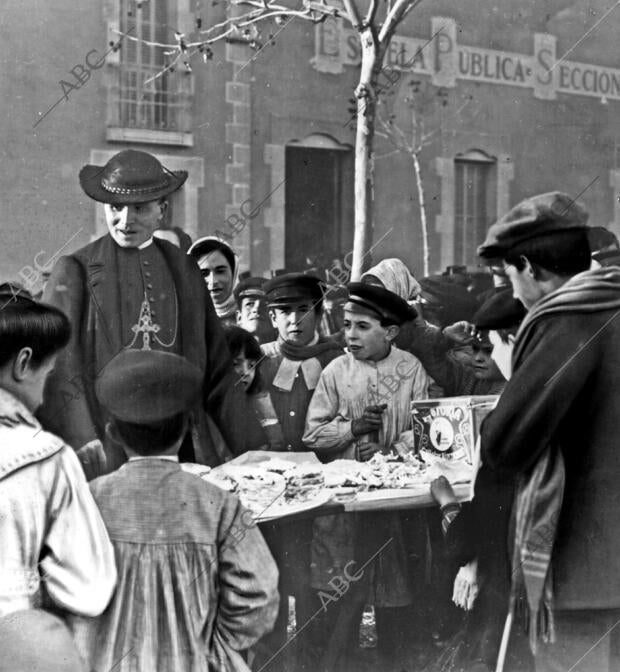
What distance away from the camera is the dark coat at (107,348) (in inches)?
179

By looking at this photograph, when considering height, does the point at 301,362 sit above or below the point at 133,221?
below

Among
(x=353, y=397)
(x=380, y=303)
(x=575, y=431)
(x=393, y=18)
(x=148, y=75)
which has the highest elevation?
(x=393, y=18)

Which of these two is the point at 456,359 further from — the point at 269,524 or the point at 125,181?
the point at 125,181

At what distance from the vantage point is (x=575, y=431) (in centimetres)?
492

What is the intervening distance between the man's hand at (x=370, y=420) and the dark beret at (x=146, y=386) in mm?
821

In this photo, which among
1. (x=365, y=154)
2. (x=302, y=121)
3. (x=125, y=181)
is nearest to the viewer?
(x=125, y=181)

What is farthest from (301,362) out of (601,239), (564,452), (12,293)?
(601,239)

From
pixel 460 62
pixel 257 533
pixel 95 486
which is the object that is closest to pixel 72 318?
pixel 95 486

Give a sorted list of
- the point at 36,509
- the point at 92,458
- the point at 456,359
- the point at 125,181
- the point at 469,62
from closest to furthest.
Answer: the point at 36,509 < the point at 92,458 < the point at 125,181 < the point at 456,359 < the point at 469,62

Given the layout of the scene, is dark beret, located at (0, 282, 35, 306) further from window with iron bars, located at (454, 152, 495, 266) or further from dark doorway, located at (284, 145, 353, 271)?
window with iron bars, located at (454, 152, 495, 266)

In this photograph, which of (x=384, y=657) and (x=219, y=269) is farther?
(x=384, y=657)

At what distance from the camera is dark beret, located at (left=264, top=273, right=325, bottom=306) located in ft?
16.3

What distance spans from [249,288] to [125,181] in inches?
27.7

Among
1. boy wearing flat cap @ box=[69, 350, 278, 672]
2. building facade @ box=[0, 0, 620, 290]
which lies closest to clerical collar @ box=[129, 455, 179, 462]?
boy wearing flat cap @ box=[69, 350, 278, 672]
